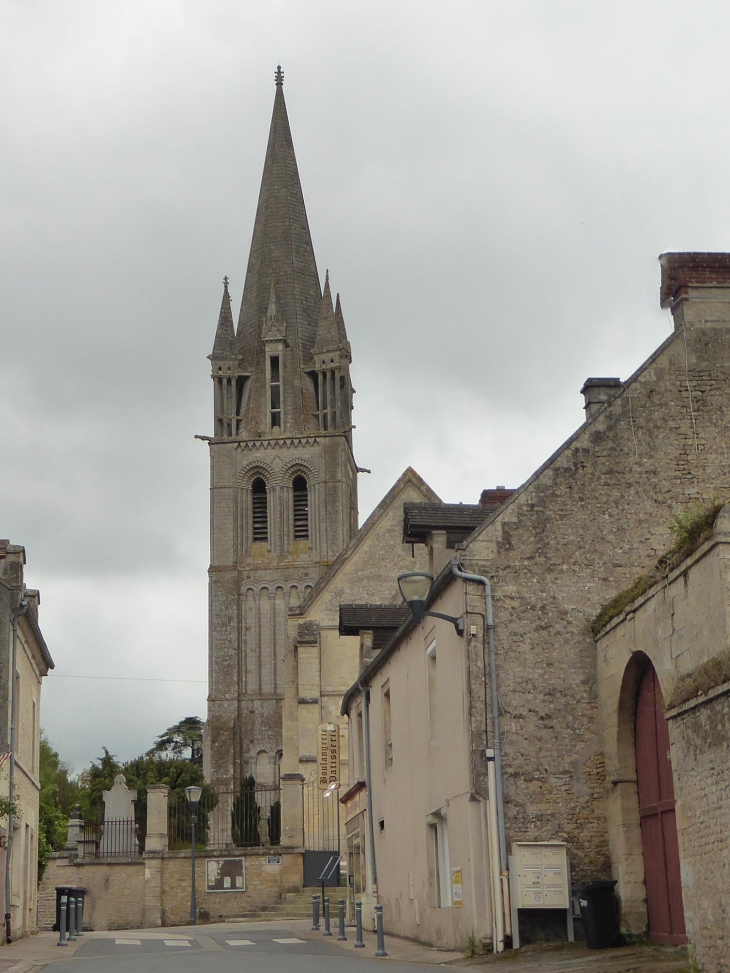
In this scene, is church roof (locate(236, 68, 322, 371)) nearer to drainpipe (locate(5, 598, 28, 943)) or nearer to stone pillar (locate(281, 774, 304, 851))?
stone pillar (locate(281, 774, 304, 851))

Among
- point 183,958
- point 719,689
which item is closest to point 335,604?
point 183,958

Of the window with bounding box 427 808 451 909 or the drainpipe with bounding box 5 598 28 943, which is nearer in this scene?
the window with bounding box 427 808 451 909

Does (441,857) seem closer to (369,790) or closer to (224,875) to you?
(369,790)

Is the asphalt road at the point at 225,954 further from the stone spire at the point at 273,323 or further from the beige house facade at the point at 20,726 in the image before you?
the stone spire at the point at 273,323

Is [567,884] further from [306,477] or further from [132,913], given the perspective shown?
[306,477]

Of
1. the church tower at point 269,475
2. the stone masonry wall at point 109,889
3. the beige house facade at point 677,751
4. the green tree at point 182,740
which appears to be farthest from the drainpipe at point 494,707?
the green tree at point 182,740

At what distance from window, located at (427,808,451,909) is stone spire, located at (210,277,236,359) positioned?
6094cm

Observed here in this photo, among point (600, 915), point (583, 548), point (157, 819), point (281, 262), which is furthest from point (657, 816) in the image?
point (281, 262)

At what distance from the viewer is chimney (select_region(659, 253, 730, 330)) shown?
17984 millimetres

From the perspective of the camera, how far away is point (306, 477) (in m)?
74.1

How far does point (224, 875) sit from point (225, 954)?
47.5ft

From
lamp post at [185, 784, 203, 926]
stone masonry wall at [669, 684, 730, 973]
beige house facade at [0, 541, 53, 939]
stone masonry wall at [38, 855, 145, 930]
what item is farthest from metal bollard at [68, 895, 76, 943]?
stone masonry wall at [669, 684, 730, 973]

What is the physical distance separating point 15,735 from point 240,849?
456 inches

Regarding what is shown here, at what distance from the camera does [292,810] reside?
36.0 metres
